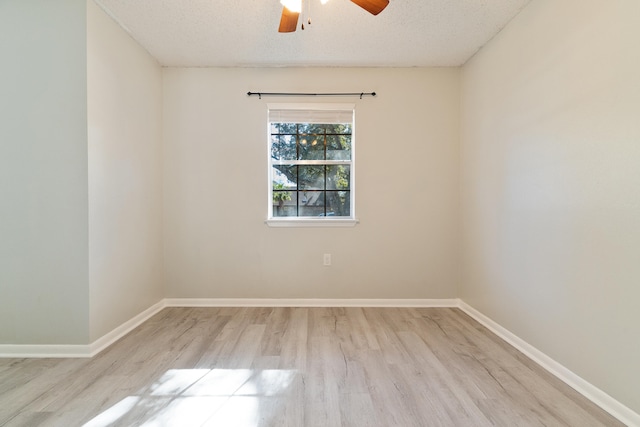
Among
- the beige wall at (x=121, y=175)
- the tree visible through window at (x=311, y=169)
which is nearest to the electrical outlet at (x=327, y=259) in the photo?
the tree visible through window at (x=311, y=169)

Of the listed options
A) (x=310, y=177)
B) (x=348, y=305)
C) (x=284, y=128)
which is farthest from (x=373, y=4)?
(x=348, y=305)

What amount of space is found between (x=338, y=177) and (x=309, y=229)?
0.66 m

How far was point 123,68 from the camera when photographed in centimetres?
258

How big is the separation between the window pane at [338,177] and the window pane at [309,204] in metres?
0.15

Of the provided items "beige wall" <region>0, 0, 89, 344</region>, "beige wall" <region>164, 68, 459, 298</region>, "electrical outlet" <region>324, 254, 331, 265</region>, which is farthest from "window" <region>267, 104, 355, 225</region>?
"beige wall" <region>0, 0, 89, 344</region>

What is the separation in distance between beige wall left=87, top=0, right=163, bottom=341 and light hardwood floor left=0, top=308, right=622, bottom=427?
413 mm

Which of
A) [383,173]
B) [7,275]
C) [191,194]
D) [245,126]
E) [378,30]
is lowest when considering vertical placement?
[7,275]

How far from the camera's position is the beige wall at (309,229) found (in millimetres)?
3227

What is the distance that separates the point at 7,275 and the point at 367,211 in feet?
9.79

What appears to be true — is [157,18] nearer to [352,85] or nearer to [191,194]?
[191,194]

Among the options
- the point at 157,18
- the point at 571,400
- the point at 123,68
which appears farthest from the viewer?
the point at 123,68

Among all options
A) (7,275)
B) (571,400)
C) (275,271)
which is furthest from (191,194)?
(571,400)

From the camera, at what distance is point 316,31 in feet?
8.40

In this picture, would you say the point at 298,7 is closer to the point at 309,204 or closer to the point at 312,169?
the point at 312,169
